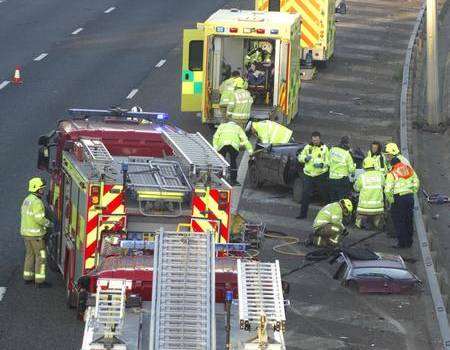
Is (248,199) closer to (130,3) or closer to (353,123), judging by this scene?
(353,123)

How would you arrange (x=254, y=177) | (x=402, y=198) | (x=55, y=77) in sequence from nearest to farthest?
1. (x=402, y=198)
2. (x=254, y=177)
3. (x=55, y=77)

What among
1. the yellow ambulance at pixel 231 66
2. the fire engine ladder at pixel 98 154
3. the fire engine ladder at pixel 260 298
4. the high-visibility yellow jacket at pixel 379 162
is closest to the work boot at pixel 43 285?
the fire engine ladder at pixel 98 154

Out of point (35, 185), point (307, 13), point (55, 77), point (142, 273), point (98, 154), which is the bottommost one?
point (55, 77)

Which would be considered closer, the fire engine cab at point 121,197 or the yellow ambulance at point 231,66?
the fire engine cab at point 121,197

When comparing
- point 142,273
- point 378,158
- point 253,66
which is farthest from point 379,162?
point 142,273

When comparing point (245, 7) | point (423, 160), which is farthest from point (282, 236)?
point (245, 7)

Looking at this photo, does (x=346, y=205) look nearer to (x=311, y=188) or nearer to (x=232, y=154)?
(x=311, y=188)

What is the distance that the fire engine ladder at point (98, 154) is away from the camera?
17.8 meters

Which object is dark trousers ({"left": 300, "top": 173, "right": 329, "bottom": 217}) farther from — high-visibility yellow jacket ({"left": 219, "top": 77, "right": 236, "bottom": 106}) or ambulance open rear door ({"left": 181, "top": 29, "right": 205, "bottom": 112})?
ambulance open rear door ({"left": 181, "top": 29, "right": 205, "bottom": 112})

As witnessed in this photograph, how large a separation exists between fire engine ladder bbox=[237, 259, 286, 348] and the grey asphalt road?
177 inches

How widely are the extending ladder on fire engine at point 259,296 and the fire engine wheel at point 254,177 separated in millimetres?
12754

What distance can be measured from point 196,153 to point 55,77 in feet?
60.3

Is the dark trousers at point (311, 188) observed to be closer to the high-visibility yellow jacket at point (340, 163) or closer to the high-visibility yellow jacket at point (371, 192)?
the high-visibility yellow jacket at point (340, 163)

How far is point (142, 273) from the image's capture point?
47.9 feet
